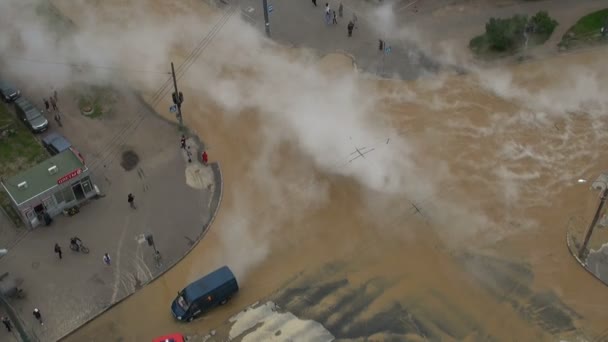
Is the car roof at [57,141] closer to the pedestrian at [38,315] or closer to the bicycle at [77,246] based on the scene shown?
the bicycle at [77,246]

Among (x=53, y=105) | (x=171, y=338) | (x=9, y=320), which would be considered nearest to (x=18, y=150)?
(x=53, y=105)

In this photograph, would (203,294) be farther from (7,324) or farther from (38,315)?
(7,324)

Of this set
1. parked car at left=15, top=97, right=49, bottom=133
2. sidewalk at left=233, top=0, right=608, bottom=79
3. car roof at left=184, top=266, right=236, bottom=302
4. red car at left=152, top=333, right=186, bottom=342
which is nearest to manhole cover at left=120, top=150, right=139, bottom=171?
parked car at left=15, top=97, right=49, bottom=133

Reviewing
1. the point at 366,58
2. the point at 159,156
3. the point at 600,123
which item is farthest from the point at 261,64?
the point at 600,123

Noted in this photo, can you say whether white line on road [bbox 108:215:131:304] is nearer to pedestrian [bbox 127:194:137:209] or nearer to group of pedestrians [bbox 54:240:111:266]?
group of pedestrians [bbox 54:240:111:266]

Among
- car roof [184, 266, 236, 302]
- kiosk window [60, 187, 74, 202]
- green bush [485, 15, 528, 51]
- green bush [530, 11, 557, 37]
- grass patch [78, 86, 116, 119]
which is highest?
green bush [530, 11, 557, 37]

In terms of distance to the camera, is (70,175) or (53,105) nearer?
(70,175)

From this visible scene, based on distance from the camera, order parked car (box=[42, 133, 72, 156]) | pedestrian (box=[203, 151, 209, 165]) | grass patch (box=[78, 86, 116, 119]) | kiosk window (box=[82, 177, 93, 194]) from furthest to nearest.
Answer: grass patch (box=[78, 86, 116, 119]) → parked car (box=[42, 133, 72, 156]) → pedestrian (box=[203, 151, 209, 165]) → kiosk window (box=[82, 177, 93, 194])
